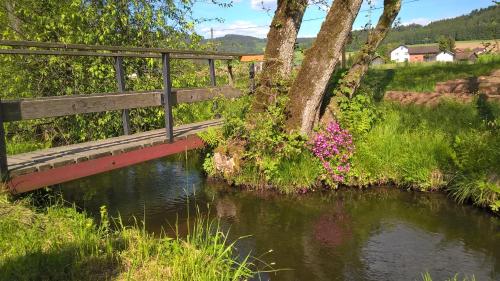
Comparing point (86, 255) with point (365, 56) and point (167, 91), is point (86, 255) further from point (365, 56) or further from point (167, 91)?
point (365, 56)

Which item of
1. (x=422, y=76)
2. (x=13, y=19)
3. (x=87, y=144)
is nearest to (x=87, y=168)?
(x=87, y=144)

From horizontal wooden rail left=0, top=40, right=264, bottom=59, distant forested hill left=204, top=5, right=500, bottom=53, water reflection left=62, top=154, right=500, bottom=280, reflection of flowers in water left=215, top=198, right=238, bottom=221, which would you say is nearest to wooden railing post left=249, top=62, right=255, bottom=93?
horizontal wooden rail left=0, top=40, right=264, bottom=59

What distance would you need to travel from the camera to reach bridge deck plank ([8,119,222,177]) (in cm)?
623

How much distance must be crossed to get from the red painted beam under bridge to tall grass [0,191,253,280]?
22.0 inches

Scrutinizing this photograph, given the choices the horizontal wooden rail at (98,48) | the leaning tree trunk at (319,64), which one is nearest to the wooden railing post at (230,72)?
the horizontal wooden rail at (98,48)

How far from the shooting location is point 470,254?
6.21 meters

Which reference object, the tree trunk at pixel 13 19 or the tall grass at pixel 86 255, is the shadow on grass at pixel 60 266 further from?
the tree trunk at pixel 13 19

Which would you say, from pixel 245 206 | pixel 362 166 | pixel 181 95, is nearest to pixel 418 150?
pixel 362 166

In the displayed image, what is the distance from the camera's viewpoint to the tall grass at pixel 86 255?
13.9ft

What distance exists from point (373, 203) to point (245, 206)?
Result: 8.15 feet

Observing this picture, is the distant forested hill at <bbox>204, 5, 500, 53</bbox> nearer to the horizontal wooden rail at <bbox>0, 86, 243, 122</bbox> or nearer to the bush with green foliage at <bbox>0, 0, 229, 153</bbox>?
the bush with green foliage at <bbox>0, 0, 229, 153</bbox>

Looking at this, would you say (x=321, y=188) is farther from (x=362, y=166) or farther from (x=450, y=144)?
(x=450, y=144)

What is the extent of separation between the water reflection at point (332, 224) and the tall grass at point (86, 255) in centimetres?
122

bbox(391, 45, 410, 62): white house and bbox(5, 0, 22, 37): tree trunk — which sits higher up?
bbox(391, 45, 410, 62): white house
